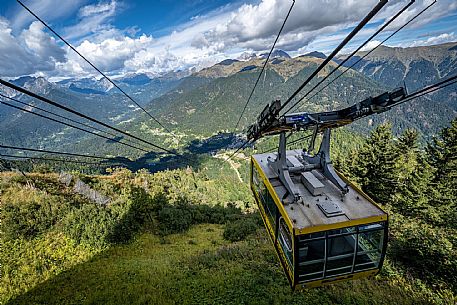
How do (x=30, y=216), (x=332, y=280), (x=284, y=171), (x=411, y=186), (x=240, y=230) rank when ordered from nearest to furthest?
(x=332, y=280) < (x=284, y=171) < (x=30, y=216) < (x=240, y=230) < (x=411, y=186)

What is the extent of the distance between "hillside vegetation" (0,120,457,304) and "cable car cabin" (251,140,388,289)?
320 cm

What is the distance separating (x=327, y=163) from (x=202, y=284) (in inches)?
299

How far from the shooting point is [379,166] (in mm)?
22438

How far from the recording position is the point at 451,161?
20750 mm

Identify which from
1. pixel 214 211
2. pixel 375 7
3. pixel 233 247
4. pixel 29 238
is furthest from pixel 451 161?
pixel 29 238

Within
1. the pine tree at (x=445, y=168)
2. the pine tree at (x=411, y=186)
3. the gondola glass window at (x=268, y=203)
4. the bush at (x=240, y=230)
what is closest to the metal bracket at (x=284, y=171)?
the gondola glass window at (x=268, y=203)

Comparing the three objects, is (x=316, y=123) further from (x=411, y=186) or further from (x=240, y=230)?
(x=411, y=186)

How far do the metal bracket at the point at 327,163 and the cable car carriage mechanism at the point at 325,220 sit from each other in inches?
1.3

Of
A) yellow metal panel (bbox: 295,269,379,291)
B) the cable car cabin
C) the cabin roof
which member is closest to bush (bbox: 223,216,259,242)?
the cable car cabin

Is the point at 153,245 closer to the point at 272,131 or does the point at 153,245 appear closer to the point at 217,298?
the point at 217,298

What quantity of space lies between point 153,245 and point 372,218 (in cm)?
1572

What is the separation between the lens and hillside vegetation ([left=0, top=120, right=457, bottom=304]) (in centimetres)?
1030

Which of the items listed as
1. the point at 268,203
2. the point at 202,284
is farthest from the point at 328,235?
the point at 202,284

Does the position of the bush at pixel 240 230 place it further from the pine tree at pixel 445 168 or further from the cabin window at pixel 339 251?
the pine tree at pixel 445 168
